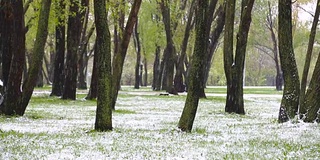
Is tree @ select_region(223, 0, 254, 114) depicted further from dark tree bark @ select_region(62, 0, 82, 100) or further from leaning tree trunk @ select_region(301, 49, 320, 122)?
dark tree bark @ select_region(62, 0, 82, 100)

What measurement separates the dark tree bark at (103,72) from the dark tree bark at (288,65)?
5.27 m

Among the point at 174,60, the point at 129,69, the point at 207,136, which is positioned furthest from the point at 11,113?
the point at 129,69

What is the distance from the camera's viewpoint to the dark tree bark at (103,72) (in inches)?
446

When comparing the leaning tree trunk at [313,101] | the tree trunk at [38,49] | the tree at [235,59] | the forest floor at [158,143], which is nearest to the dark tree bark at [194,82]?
the forest floor at [158,143]

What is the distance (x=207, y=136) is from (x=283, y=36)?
4.48 metres

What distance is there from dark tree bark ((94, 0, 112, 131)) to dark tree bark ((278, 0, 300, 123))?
527 centimetres

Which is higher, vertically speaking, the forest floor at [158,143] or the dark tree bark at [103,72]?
the dark tree bark at [103,72]

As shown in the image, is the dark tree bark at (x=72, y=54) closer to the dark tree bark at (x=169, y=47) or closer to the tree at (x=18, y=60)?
the dark tree bark at (x=169, y=47)

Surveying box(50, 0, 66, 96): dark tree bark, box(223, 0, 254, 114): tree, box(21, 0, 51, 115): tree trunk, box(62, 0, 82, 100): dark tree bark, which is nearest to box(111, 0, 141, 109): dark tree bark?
box(21, 0, 51, 115): tree trunk

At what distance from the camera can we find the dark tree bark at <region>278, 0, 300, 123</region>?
13.0m

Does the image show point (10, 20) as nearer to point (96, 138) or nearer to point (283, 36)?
point (96, 138)

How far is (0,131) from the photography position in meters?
10.9

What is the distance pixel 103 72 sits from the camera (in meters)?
11.4

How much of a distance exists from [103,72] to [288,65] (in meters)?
5.64
